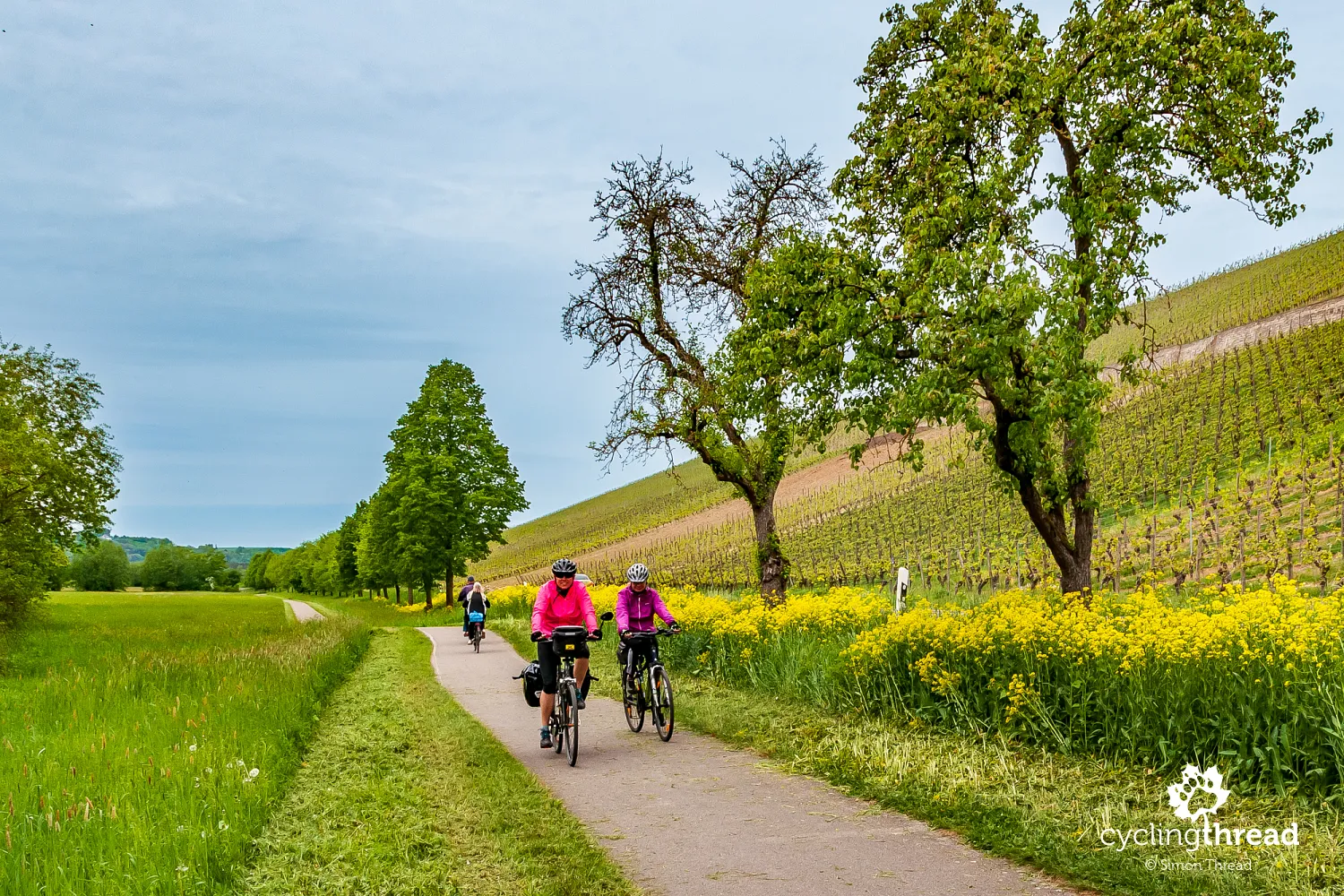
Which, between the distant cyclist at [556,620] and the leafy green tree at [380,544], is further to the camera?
the leafy green tree at [380,544]

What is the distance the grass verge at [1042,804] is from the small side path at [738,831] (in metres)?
0.28

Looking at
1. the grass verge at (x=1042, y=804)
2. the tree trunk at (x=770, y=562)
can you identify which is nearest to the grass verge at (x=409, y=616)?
Answer: the tree trunk at (x=770, y=562)

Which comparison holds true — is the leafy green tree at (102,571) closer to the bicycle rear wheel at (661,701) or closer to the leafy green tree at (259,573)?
the leafy green tree at (259,573)

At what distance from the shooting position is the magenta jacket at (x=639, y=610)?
11188 mm

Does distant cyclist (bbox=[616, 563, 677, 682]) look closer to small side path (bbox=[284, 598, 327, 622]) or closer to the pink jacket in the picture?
the pink jacket

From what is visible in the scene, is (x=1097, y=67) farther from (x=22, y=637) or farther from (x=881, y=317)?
(x=22, y=637)

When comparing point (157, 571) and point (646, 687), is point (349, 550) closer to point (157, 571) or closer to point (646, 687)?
point (646, 687)

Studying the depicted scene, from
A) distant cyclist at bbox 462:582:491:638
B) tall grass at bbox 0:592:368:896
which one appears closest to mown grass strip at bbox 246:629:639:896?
tall grass at bbox 0:592:368:896

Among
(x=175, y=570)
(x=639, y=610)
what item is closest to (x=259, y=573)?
(x=175, y=570)

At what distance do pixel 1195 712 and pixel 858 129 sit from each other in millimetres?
9689

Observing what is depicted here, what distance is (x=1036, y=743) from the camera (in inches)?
326

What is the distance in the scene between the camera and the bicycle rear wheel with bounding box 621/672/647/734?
36.6 feet

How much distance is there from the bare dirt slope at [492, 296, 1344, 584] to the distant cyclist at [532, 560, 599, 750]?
37.2 meters

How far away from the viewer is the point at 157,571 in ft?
520
